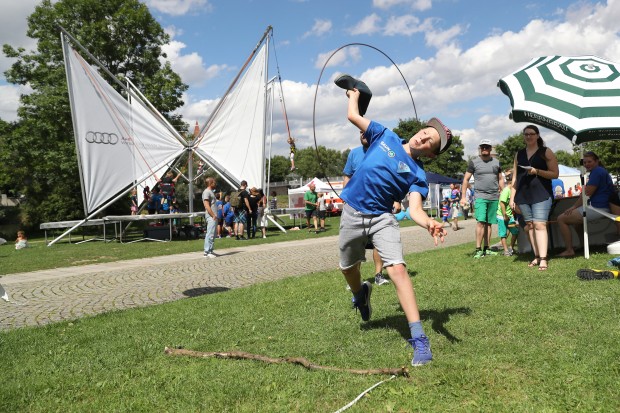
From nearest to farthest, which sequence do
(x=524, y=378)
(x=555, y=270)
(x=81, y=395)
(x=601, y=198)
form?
(x=524, y=378)
(x=81, y=395)
(x=555, y=270)
(x=601, y=198)

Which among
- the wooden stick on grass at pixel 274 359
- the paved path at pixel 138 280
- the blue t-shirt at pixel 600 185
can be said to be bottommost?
the paved path at pixel 138 280

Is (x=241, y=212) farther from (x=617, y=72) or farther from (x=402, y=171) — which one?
(x=402, y=171)

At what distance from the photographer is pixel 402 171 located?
391cm

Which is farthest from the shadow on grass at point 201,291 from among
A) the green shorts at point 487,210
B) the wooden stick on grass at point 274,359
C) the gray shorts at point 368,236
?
the green shorts at point 487,210

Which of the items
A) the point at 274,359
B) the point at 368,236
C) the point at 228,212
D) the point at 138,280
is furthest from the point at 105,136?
the point at 274,359

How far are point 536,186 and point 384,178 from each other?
4144 mm

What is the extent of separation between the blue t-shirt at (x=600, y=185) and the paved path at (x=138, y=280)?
4400 millimetres

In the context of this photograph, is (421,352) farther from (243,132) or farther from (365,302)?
(243,132)

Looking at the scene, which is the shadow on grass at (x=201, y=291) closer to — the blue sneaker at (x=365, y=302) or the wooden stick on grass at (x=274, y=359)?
the wooden stick on grass at (x=274, y=359)

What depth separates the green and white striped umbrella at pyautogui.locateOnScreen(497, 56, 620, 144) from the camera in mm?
6703

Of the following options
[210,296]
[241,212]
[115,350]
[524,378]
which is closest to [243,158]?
[241,212]

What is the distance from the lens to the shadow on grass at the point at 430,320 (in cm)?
419

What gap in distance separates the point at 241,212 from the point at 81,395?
14.1 meters

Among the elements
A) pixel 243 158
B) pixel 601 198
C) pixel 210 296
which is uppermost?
pixel 243 158
